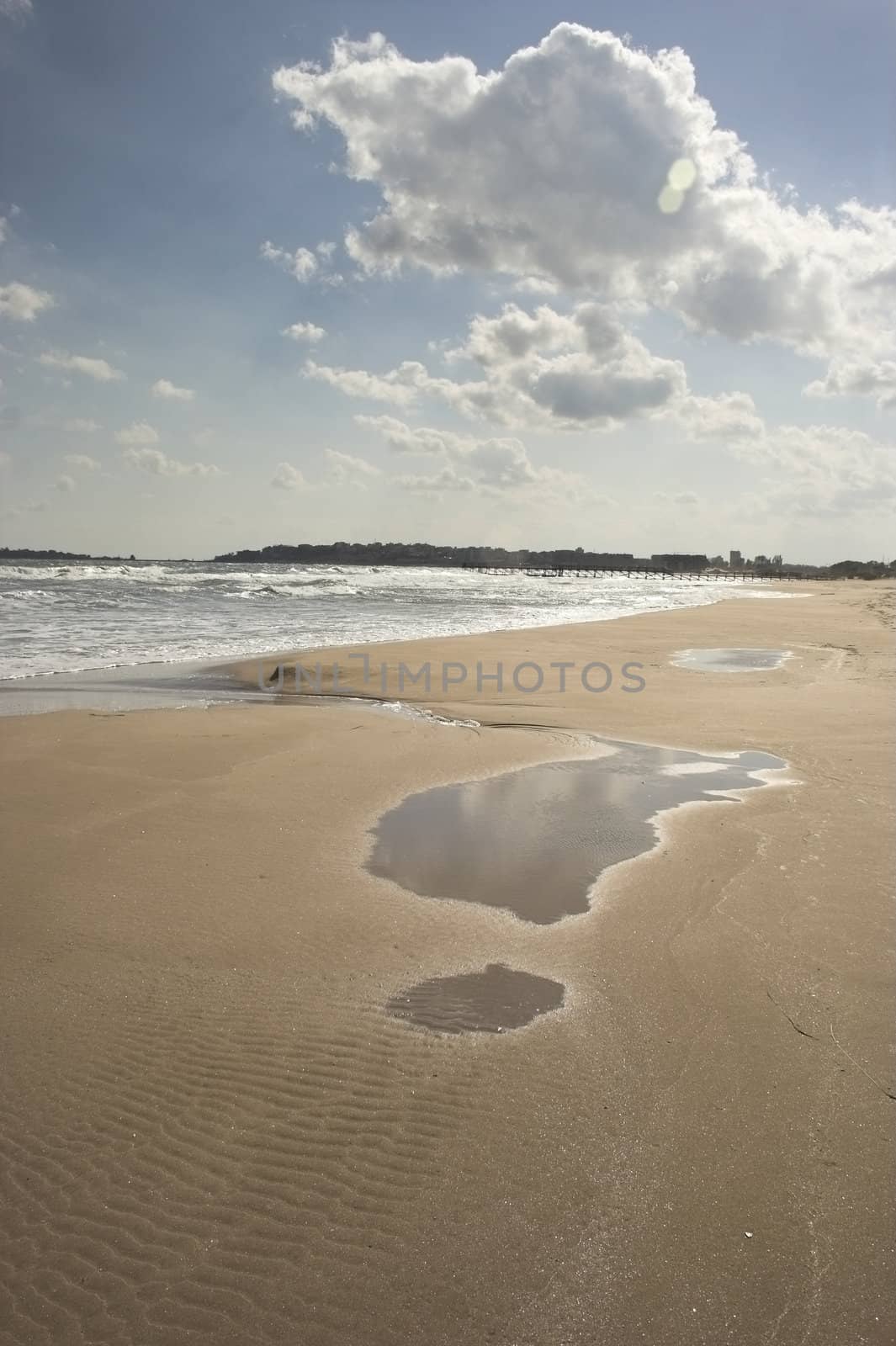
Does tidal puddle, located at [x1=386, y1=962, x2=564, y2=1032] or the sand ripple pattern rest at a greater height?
tidal puddle, located at [x1=386, y1=962, x2=564, y2=1032]

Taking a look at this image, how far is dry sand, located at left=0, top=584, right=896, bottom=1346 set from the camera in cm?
200

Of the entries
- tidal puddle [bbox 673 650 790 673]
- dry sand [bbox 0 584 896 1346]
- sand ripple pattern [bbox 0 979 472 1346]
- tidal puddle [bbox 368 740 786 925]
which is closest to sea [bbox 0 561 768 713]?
tidal puddle [bbox 368 740 786 925]

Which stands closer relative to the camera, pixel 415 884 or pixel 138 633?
pixel 415 884

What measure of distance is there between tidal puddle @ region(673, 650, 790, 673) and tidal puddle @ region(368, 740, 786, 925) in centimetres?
656

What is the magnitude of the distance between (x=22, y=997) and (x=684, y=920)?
126 inches

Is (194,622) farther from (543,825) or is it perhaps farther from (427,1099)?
(427,1099)

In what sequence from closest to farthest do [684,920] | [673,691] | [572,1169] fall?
[572,1169], [684,920], [673,691]

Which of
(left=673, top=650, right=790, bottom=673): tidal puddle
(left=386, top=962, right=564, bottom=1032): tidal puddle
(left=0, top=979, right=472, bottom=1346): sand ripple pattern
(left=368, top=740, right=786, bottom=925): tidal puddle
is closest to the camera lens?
(left=0, top=979, right=472, bottom=1346): sand ripple pattern

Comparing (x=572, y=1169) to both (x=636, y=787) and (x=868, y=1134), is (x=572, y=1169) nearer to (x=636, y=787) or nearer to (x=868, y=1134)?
(x=868, y=1134)

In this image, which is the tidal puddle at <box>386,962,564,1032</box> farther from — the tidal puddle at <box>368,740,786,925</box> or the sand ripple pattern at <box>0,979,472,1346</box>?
the tidal puddle at <box>368,740,786,925</box>

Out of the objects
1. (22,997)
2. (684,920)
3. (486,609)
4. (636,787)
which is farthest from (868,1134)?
(486,609)

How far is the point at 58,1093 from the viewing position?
2.71 metres

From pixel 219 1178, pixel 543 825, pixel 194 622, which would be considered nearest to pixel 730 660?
pixel 543 825

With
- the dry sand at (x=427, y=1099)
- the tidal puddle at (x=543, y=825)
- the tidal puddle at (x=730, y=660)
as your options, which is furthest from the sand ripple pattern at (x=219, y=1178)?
the tidal puddle at (x=730, y=660)
